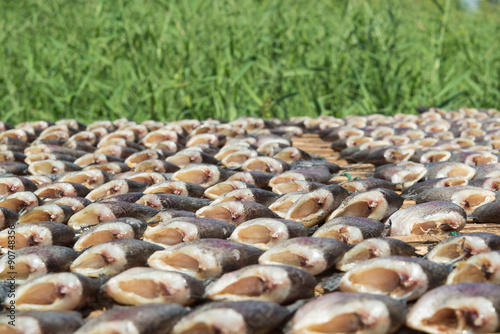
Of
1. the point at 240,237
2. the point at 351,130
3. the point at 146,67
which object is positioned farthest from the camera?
the point at 146,67

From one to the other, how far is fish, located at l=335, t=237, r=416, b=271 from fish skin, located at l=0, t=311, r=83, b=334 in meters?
0.74

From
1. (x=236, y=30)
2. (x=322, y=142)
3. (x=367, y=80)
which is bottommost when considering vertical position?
(x=322, y=142)

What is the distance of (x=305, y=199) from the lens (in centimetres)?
193

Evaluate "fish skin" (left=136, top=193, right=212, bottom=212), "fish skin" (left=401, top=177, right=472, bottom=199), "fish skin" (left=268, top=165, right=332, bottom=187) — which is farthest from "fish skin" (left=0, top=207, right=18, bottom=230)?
"fish skin" (left=401, top=177, right=472, bottom=199)

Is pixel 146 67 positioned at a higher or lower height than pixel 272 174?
higher

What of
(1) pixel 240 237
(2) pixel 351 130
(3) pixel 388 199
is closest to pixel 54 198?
(1) pixel 240 237

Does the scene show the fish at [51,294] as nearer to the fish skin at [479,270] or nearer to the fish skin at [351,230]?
the fish skin at [351,230]

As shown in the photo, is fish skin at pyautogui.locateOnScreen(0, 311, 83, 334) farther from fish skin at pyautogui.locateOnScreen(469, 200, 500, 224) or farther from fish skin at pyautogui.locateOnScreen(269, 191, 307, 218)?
fish skin at pyautogui.locateOnScreen(469, 200, 500, 224)

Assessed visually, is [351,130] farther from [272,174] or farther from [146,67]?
[146,67]

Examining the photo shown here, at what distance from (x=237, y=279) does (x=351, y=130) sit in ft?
9.14

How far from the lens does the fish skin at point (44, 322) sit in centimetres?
109

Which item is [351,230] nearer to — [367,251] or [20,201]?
[367,251]

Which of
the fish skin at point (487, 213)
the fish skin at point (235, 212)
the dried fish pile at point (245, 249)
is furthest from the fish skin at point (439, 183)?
the fish skin at point (235, 212)

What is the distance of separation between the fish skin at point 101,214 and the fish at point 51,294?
62 cm
